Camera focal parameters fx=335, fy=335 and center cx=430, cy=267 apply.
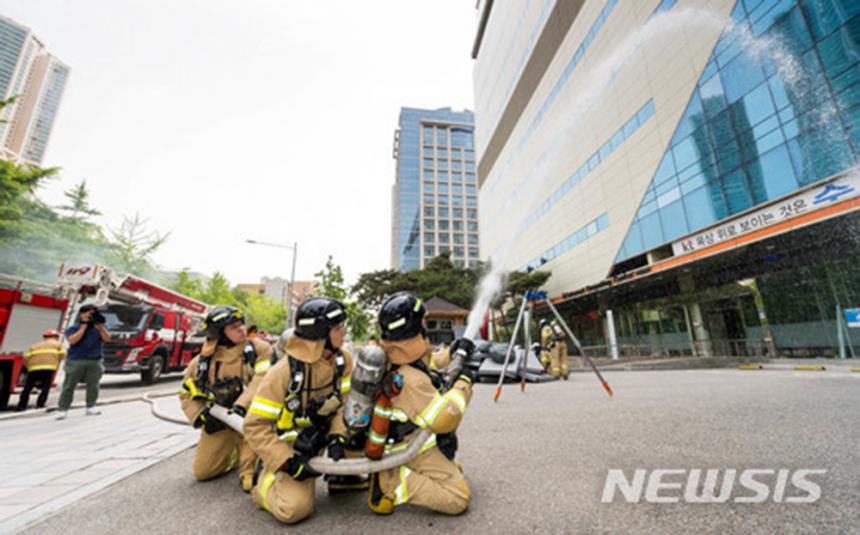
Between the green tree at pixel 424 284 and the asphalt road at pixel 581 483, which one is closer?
the asphalt road at pixel 581 483

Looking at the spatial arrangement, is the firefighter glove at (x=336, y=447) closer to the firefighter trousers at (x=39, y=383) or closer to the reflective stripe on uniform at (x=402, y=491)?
the reflective stripe on uniform at (x=402, y=491)

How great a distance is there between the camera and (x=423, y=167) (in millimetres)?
89375

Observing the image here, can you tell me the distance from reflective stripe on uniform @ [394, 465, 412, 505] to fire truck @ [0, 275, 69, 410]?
27.9ft

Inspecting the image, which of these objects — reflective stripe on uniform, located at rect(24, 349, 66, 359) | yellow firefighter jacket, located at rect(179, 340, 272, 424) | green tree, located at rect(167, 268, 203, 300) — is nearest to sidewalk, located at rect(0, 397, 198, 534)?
yellow firefighter jacket, located at rect(179, 340, 272, 424)

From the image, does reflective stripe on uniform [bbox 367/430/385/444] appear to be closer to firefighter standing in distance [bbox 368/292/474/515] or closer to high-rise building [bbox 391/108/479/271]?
firefighter standing in distance [bbox 368/292/474/515]

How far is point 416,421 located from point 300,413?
85cm

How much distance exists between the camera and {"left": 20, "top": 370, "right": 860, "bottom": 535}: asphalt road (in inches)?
77.2

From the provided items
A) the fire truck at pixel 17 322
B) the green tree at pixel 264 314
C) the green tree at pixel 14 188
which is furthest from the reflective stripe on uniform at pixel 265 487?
the green tree at pixel 264 314

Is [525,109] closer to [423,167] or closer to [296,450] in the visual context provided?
[296,450]

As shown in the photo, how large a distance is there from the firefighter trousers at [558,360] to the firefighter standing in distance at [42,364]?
1247 cm

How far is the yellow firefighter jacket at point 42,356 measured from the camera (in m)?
A: 6.44

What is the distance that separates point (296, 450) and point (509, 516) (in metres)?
1.42

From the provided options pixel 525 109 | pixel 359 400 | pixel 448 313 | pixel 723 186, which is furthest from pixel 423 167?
pixel 359 400

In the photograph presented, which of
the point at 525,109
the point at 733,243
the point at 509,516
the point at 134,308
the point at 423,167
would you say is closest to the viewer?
the point at 509,516
